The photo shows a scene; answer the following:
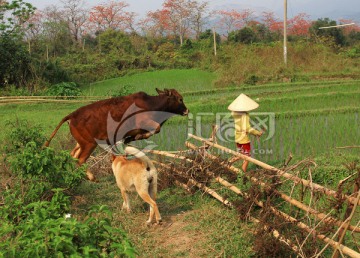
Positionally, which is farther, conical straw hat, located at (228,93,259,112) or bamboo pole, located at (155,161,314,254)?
conical straw hat, located at (228,93,259,112)

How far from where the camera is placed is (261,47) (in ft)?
72.3

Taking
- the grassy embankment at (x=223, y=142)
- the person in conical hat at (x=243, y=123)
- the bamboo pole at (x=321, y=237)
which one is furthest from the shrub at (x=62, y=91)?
the bamboo pole at (x=321, y=237)

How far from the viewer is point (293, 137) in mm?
8445

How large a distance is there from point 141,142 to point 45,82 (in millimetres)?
9682

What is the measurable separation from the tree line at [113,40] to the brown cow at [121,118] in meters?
11.0

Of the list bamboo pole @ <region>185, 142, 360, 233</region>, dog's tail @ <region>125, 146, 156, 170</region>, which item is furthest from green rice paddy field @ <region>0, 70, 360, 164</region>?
bamboo pole @ <region>185, 142, 360, 233</region>

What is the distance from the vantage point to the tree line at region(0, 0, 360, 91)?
55.8 feet

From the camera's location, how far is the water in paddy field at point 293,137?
7723mm

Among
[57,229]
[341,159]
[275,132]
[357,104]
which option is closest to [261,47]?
[357,104]

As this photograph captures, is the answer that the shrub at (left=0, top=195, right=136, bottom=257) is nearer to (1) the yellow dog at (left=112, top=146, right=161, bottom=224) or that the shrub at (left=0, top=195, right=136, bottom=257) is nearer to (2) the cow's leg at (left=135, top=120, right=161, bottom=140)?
(1) the yellow dog at (left=112, top=146, right=161, bottom=224)

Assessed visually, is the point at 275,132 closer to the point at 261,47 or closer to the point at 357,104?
the point at 357,104

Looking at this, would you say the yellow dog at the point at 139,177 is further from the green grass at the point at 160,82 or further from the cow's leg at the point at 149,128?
the green grass at the point at 160,82

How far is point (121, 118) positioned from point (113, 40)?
869 inches

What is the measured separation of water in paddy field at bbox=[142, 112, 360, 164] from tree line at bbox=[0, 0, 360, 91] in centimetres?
930
